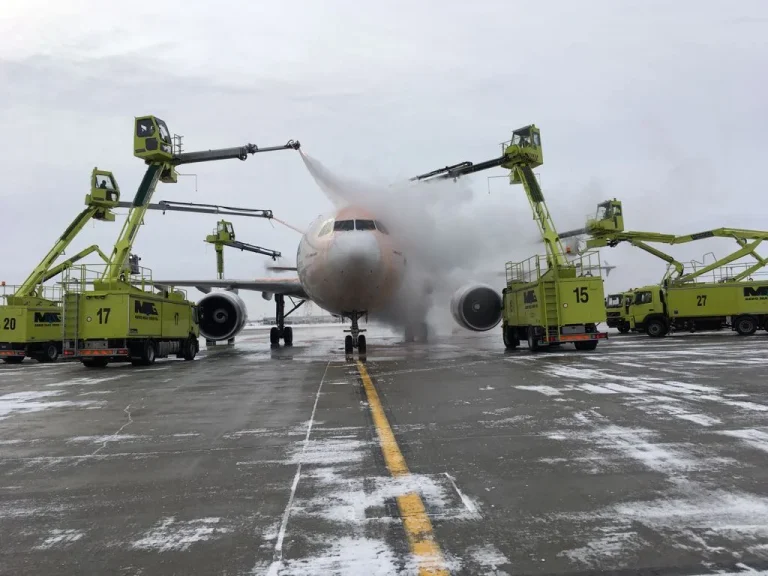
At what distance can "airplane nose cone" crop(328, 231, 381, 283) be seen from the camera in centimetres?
1355

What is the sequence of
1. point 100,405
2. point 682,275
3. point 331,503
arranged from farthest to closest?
point 682,275, point 100,405, point 331,503

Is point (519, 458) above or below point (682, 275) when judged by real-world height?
below

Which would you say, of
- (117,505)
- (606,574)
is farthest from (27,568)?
(606,574)

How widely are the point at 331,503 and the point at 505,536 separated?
3.60 ft

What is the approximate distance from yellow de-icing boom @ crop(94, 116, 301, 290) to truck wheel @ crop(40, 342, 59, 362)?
210 inches

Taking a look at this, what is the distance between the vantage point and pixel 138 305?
15.2 meters

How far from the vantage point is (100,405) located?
793 cm

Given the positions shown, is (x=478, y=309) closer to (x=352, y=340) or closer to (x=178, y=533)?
(x=352, y=340)

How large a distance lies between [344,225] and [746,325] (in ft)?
61.1

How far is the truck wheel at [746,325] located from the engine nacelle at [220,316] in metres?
19.9

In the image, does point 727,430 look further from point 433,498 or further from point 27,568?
point 27,568

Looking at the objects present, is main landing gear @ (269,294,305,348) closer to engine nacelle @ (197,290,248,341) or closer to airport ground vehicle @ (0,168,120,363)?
engine nacelle @ (197,290,248,341)

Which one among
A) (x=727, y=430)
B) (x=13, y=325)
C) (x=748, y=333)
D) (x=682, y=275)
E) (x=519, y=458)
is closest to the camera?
(x=519, y=458)

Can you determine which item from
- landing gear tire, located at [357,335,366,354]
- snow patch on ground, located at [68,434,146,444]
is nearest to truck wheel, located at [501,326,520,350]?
landing gear tire, located at [357,335,366,354]
